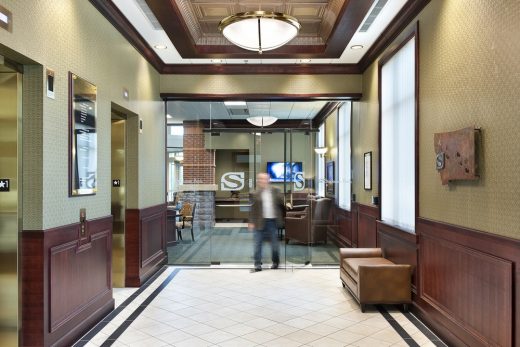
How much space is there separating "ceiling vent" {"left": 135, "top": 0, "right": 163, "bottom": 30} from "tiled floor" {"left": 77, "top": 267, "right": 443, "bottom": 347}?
348 centimetres

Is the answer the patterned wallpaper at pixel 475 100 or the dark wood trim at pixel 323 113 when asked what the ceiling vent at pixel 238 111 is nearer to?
the dark wood trim at pixel 323 113

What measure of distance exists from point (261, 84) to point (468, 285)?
15.6 feet

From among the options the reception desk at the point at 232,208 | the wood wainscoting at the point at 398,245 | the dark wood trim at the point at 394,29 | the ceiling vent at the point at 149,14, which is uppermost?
the ceiling vent at the point at 149,14

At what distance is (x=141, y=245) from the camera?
5863 mm

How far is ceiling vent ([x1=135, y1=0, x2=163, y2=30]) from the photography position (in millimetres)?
4562

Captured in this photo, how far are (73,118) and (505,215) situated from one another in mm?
3665

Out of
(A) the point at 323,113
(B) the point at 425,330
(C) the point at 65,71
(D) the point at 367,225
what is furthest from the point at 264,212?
(C) the point at 65,71

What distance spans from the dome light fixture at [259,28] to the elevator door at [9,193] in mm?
2117

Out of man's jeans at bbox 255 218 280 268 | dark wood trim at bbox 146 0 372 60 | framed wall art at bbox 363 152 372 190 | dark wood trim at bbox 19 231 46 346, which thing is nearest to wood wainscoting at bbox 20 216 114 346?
dark wood trim at bbox 19 231 46 346

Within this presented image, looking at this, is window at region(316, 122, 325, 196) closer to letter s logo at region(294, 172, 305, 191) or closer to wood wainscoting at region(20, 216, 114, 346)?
letter s logo at region(294, 172, 305, 191)

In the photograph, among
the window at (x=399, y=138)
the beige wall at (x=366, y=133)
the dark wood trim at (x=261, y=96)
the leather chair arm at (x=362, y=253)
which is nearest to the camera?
the window at (x=399, y=138)

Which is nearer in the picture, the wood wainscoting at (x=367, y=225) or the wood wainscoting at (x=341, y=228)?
the wood wainscoting at (x=367, y=225)

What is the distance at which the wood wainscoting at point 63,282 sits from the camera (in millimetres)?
3238

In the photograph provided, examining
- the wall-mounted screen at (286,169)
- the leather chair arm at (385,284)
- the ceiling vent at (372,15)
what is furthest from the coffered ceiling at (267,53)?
the leather chair arm at (385,284)
